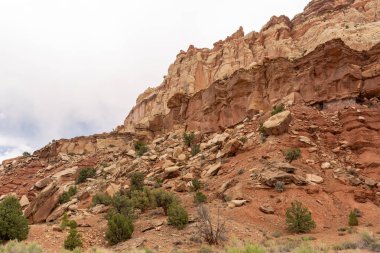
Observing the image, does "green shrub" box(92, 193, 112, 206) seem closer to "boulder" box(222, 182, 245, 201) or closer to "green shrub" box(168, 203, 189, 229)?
"green shrub" box(168, 203, 189, 229)

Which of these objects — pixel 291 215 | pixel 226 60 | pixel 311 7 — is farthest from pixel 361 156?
pixel 311 7

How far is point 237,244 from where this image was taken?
1409cm

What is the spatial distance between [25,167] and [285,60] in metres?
37.1

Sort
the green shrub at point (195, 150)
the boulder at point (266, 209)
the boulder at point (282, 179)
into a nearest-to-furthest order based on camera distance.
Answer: the boulder at point (266, 209) → the boulder at point (282, 179) → the green shrub at point (195, 150)

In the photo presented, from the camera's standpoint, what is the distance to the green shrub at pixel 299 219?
16609 mm

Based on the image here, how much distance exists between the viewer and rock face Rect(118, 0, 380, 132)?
30.9m

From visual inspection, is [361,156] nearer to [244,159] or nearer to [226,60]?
[244,159]

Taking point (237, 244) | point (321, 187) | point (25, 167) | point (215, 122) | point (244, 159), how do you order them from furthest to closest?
point (25, 167)
point (215, 122)
point (244, 159)
point (321, 187)
point (237, 244)

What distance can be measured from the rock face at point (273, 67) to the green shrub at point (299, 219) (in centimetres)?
1543

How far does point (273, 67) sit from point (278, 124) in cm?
1184

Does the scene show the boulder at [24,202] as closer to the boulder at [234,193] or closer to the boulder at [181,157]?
the boulder at [181,157]

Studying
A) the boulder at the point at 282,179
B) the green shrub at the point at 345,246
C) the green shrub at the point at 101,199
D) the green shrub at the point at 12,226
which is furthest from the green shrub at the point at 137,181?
the green shrub at the point at 345,246

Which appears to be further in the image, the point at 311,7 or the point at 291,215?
the point at 311,7

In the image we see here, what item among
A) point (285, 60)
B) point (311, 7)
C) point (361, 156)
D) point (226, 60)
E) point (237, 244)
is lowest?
point (237, 244)
